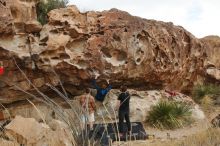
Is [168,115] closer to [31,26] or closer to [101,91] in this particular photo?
[101,91]

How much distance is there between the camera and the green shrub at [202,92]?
22373 millimetres

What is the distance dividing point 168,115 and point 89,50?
3.46 metres

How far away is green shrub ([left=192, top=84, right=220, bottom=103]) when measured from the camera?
2237 centimetres

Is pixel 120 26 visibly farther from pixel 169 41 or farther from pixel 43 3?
pixel 43 3

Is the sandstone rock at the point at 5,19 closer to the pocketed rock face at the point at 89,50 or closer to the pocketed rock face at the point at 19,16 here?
the pocketed rock face at the point at 19,16

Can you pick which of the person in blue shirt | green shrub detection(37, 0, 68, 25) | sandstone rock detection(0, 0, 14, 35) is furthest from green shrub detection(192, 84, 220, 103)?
sandstone rock detection(0, 0, 14, 35)

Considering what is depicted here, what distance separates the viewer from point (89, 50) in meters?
16.3

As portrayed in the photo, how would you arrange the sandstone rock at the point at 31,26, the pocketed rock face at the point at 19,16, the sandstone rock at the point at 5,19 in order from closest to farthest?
the sandstone rock at the point at 5,19, the pocketed rock face at the point at 19,16, the sandstone rock at the point at 31,26

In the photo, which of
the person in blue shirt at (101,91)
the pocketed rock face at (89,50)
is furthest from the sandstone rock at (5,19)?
the person in blue shirt at (101,91)

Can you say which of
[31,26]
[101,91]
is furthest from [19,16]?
[101,91]

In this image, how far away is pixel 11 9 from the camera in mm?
15906

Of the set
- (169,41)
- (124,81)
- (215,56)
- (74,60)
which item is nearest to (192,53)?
(169,41)

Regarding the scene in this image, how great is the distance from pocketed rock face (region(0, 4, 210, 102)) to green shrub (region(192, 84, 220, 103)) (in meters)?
4.31

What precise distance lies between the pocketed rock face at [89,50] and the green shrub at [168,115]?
1.53m
